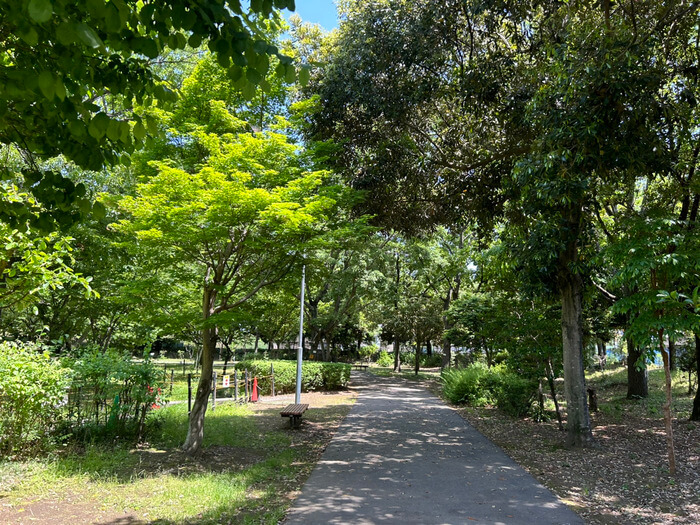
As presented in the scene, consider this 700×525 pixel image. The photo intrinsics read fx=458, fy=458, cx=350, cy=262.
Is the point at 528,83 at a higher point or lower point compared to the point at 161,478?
higher

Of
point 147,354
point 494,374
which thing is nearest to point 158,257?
point 147,354

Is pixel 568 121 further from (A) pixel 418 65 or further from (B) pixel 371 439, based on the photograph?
(B) pixel 371 439

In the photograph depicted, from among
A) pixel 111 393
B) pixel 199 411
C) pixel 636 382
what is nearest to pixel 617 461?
pixel 199 411

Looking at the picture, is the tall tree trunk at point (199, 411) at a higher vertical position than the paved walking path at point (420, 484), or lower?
higher

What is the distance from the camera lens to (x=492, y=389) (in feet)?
50.7

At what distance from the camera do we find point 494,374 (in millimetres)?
15664

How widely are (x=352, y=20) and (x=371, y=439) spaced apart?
9167mm

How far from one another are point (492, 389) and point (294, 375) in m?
8.19

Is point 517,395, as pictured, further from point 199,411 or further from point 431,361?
point 431,361

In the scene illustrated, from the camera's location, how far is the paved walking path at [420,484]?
204 inches

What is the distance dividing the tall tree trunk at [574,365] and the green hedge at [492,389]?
13.0ft

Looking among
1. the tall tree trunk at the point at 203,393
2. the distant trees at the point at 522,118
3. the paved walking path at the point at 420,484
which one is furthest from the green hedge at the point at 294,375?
the distant trees at the point at 522,118

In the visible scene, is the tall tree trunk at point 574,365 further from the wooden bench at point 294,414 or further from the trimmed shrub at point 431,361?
the trimmed shrub at point 431,361

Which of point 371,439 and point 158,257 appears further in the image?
point 371,439
